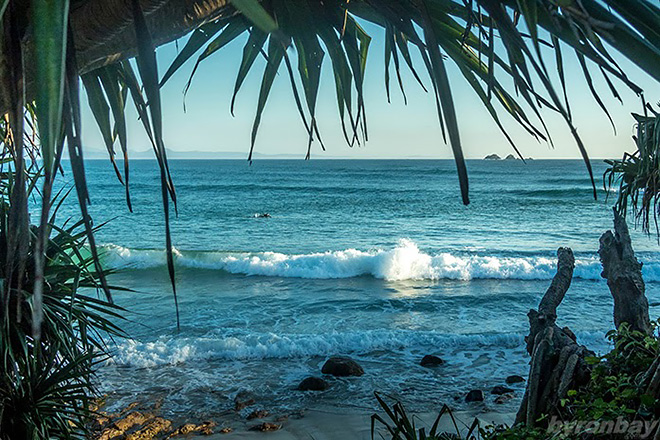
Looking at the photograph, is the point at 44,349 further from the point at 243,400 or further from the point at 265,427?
the point at 243,400

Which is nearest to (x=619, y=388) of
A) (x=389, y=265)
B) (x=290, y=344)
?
(x=290, y=344)

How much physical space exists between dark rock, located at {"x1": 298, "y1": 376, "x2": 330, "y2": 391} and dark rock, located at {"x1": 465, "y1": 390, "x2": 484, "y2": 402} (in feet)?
6.22

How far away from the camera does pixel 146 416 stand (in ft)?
21.8

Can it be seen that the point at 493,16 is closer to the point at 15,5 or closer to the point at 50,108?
the point at 50,108

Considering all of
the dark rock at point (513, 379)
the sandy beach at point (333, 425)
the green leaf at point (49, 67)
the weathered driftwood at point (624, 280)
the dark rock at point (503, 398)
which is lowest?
the sandy beach at point (333, 425)

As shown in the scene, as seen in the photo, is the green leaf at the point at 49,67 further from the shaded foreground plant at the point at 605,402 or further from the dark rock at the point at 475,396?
the dark rock at the point at 475,396

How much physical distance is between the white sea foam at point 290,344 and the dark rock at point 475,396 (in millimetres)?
2495

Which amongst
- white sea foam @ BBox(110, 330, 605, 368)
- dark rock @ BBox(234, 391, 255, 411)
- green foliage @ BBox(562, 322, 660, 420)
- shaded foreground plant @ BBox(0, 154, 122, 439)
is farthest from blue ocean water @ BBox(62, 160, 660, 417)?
green foliage @ BBox(562, 322, 660, 420)

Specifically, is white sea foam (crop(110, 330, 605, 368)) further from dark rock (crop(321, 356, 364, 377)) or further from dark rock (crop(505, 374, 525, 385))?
dark rock (crop(505, 374, 525, 385))

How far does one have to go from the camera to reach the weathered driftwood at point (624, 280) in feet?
13.4

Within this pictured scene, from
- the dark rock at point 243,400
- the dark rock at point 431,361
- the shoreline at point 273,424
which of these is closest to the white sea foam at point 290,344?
the dark rock at point 431,361

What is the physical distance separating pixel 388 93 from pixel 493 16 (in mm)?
503

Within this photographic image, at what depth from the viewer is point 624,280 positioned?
4.24m

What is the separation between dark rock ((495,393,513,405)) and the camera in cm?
695
